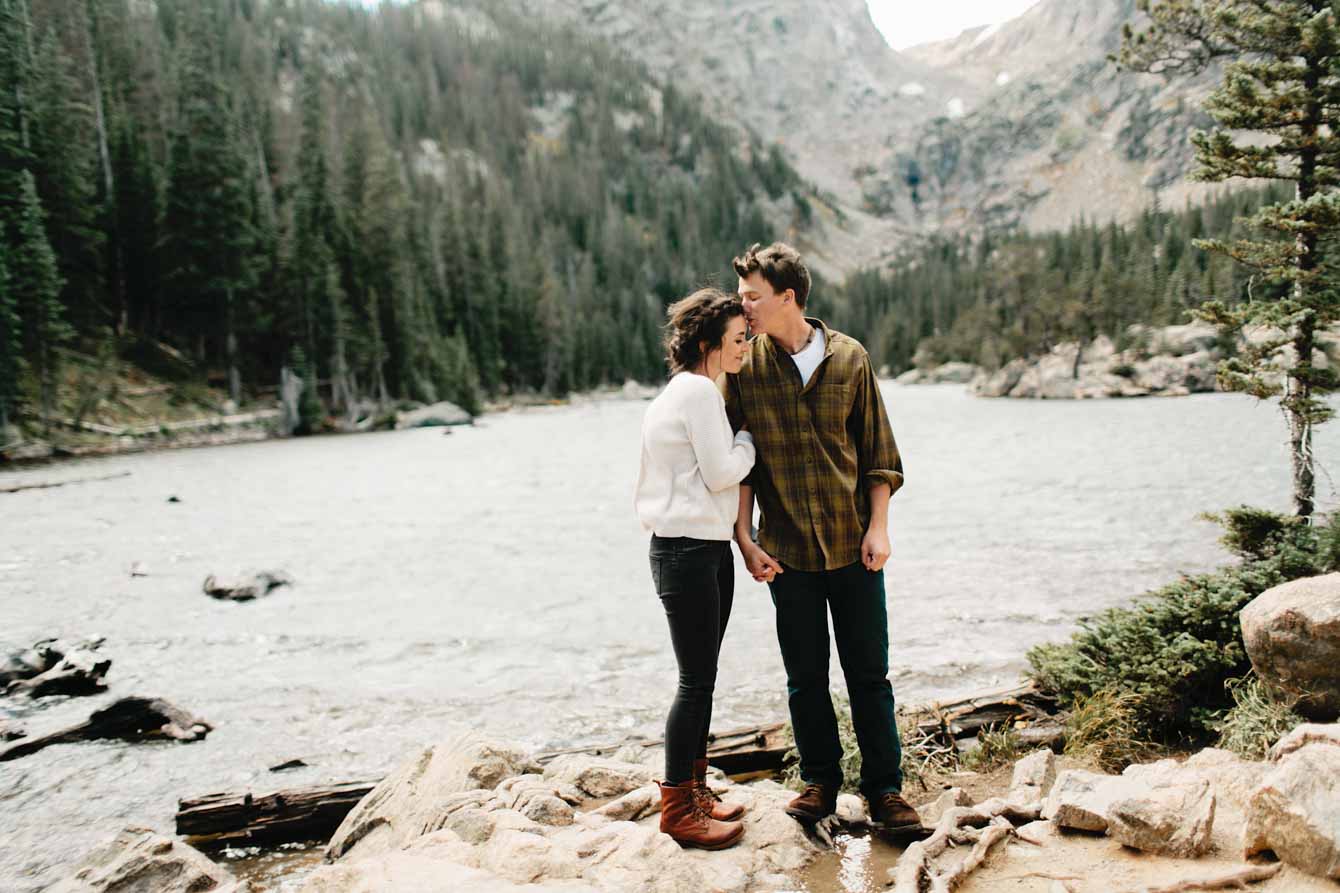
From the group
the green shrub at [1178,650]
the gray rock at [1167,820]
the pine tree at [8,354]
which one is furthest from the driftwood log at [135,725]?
the pine tree at [8,354]

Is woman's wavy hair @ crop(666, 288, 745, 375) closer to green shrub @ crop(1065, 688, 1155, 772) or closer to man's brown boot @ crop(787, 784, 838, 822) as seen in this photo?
man's brown boot @ crop(787, 784, 838, 822)

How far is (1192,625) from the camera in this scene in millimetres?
6648

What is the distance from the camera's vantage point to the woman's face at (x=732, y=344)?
4.07 metres

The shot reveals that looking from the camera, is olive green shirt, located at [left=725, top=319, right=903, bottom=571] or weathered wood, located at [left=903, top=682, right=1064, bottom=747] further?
weathered wood, located at [left=903, top=682, right=1064, bottom=747]

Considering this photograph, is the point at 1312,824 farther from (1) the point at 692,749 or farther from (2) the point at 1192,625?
(2) the point at 1192,625

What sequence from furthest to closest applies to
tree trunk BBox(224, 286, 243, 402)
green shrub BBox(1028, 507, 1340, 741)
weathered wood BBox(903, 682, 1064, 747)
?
1. tree trunk BBox(224, 286, 243, 402)
2. weathered wood BBox(903, 682, 1064, 747)
3. green shrub BBox(1028, 507, 1340, 741)

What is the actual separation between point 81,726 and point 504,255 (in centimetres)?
8409

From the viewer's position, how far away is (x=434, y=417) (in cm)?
5797

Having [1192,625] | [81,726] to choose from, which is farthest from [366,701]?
[1192,625]

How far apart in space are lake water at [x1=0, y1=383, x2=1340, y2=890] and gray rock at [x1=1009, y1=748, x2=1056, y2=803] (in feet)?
10.4

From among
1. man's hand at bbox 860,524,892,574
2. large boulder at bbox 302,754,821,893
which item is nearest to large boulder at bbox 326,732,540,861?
large boulder at bbox 302,754,821,893

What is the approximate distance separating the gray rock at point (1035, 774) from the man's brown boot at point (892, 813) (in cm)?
95

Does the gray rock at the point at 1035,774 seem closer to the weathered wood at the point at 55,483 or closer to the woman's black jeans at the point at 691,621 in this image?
the woman's black jeans at the point at 691,621

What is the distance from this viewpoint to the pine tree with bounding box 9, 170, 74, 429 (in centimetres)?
3512
